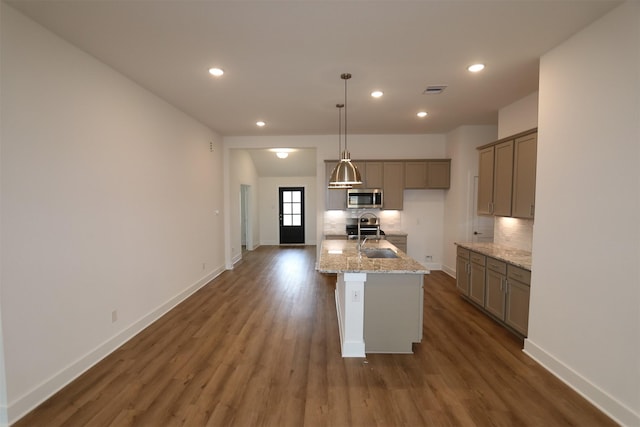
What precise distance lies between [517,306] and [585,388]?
1.00 m

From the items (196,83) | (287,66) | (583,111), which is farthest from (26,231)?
(583,111)

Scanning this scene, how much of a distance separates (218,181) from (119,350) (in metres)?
3.67

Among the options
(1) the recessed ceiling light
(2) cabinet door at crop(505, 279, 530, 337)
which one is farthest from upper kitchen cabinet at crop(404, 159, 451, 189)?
(1) the recessed ceiling light

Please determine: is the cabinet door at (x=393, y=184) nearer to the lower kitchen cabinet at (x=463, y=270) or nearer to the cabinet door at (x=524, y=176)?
the lower kitchen cabinet at (x=463, y=270)

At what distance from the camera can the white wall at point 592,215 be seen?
78.7 inches

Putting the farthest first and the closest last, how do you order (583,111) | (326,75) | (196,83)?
(196,83) → (326,75) → (583,111)

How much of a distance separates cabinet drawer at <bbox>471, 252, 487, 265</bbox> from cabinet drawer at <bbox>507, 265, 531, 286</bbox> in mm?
504

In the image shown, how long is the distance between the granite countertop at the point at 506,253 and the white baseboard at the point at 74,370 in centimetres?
428

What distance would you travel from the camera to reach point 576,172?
240 centimetres

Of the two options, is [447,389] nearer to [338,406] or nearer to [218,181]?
[338,406]

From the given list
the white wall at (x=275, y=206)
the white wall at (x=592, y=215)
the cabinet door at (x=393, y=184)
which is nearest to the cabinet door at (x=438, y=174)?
the cabinet door at (x=393, y=184)

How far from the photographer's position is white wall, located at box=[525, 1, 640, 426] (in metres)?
2.00

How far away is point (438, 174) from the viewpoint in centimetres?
596

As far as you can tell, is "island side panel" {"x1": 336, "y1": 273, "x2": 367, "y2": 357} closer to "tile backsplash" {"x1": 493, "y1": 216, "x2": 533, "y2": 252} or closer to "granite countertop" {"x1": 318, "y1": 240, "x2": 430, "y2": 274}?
"granite countertop" {"x1": 318, "y1": 240, "x2": 430, "y2": 274}
